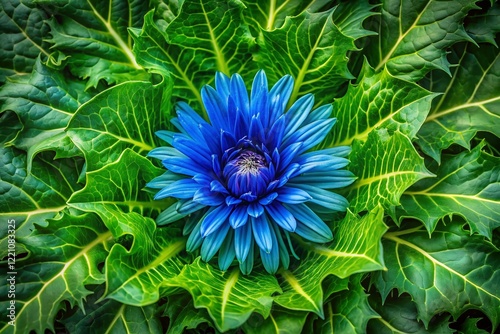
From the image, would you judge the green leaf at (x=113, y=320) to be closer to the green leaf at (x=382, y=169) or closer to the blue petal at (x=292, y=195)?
the blue petal at (x=292, y=195)

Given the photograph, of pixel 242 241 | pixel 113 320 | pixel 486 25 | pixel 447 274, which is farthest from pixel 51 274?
pixel 486 25

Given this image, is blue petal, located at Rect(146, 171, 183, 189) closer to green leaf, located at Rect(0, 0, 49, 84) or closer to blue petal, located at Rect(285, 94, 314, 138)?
blue petal, located at Rect(285, 94, 314, 138)

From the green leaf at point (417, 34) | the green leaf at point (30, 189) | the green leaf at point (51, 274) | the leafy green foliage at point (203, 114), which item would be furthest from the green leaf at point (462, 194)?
the green leaf at point (30, 189)

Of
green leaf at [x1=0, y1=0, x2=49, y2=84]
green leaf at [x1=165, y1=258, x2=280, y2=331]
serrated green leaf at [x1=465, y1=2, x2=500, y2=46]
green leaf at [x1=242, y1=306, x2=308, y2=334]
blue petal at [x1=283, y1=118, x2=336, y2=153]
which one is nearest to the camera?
green leaf at [x1=165, y1=258, x2=280, y2=331]

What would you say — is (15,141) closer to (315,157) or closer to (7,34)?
(7,34)

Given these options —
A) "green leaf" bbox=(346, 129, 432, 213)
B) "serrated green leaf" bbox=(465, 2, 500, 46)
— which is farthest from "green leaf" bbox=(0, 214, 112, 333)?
"serrated green leaf" bbox=(465, 2, 500, 46)

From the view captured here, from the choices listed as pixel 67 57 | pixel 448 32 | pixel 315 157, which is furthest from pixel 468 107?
pixel 67 57

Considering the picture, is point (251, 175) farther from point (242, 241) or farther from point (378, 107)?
point (378, 107)
